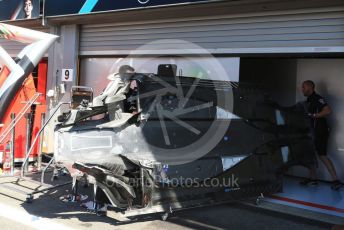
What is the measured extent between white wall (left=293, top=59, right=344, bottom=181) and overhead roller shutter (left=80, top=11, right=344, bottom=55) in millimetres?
1216

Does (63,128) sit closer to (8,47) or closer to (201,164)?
(201,164)

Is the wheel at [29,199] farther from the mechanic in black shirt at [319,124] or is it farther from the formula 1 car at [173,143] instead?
the mechanic in black shirt at [319,124]

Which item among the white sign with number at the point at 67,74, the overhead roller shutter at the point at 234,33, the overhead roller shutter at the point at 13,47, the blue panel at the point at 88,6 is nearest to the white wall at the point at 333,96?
the overhead roller shutter at the point at 234,33

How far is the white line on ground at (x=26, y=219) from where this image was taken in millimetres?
4941

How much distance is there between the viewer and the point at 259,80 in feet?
29.0

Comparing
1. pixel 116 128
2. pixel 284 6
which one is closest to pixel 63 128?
pixel 116 128

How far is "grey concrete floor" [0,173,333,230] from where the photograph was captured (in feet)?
16.6

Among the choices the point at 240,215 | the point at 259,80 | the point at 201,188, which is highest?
the point at 259,80

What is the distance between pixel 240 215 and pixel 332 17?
365 cm

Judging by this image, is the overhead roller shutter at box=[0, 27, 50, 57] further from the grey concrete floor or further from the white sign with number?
the grey concrete floor

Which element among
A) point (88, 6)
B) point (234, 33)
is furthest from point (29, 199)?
point (88, 6)

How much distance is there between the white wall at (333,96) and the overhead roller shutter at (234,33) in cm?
122

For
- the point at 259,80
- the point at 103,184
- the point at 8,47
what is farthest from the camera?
the point at 8,47

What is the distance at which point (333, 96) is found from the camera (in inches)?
309
